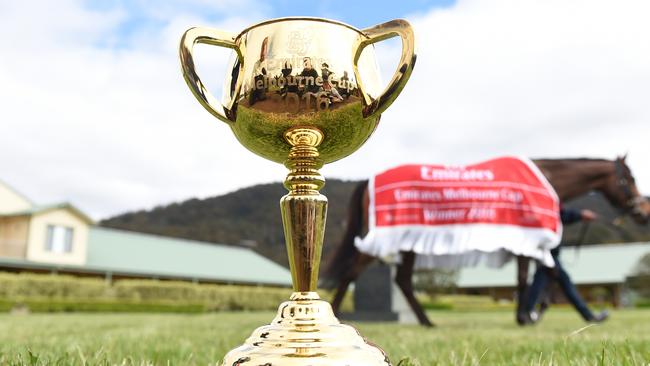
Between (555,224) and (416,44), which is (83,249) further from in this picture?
(416,44)

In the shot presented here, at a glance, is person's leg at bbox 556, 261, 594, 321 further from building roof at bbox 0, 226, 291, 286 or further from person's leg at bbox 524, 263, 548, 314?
building roof at bbox 0, 226, 291, 286

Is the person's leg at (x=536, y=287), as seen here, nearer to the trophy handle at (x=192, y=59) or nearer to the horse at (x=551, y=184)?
the horse at (x=551, y=184)

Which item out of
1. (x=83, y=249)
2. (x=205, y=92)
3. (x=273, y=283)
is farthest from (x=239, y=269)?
(x=205, y=92)

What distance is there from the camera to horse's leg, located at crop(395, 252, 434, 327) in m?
5.72

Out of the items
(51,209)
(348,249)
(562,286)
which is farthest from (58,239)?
(562,286)

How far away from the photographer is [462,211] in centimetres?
503

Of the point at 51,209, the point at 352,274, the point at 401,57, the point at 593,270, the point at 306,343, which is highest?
the point at 51,209

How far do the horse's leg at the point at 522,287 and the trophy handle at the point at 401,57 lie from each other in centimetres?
447

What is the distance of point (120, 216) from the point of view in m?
37.9

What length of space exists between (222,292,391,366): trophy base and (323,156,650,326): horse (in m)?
4.07

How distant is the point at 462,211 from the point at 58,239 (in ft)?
64.8

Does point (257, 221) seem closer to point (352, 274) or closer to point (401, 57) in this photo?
point (352, 274)

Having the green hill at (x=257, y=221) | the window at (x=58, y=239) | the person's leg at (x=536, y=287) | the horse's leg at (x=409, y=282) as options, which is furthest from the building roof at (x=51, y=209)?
the person's leg at (x=536, y=287)

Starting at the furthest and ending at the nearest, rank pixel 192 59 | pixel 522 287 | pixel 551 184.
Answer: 1. pixel 551 184
2. pixel 522 287
3. pixel 192 59
